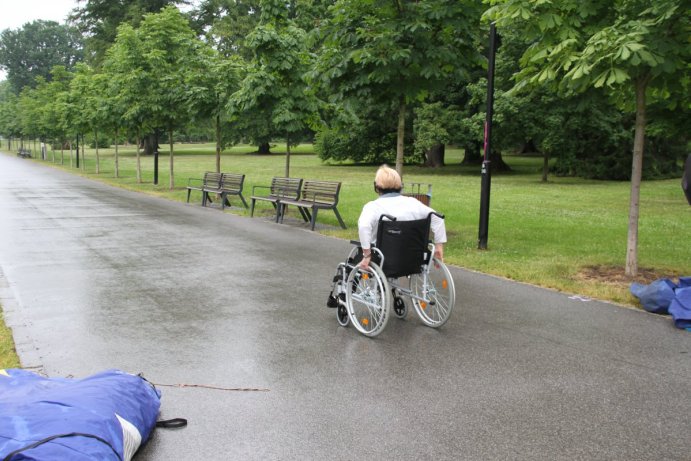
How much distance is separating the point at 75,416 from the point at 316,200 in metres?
10.6

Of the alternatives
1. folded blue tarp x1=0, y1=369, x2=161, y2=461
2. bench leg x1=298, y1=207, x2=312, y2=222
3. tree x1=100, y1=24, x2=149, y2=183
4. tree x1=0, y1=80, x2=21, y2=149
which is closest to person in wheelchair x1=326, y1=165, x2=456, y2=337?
folded blue tarp x1=0, y1=369, x2=161, y2=461

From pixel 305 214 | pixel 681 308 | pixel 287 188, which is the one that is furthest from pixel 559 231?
pixel 681 308

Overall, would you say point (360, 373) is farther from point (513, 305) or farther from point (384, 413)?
point (513, 305)

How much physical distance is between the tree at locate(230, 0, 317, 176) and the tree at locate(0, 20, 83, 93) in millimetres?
112409

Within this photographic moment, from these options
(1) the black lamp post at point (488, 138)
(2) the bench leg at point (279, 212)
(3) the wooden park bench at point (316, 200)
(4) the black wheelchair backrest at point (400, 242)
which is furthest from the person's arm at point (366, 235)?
(2) the bench leg at point (279, 212)

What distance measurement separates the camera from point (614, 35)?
6.86 m

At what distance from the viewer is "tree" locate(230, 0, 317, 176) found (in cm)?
1456

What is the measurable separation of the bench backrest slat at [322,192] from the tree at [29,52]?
11459 cm

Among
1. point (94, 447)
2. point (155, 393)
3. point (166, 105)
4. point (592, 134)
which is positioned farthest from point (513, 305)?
point (592, 134)

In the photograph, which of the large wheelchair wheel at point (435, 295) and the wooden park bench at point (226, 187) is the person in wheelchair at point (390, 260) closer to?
the large wheelchair wheel at point (435, 295)

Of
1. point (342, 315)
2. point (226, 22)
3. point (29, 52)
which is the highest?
point (29, 52)

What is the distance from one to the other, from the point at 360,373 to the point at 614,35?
4746mm

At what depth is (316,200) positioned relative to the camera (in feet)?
44.6

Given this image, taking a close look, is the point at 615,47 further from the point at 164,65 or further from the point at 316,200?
the point at 164,65
